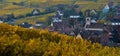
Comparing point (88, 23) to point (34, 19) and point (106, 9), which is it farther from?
point (34, 19)

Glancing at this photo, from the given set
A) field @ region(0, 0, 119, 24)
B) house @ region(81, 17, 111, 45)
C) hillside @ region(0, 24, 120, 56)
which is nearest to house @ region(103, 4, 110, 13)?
field @ region(0, 0, 119, 24)

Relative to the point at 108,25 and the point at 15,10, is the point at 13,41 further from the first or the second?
the point at 15,10

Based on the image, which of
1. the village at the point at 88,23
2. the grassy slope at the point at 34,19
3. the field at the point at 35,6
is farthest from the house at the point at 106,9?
the grassy slope at the point at 34,19

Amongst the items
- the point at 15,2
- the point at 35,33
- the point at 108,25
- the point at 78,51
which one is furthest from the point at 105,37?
the point at 15,2

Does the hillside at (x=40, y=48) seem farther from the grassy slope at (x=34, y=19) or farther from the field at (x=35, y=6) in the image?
the field at (x=35, y=6)

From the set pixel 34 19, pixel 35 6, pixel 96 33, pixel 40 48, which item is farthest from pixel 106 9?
pixel 40 48

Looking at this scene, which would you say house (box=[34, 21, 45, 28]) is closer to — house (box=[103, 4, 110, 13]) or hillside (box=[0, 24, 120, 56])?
house (box=[103, 4, 110, 13])

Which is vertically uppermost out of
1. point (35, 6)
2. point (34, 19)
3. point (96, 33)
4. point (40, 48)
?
point (40, 48)

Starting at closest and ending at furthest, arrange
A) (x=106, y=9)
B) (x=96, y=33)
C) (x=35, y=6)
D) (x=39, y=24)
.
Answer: (x=96, y=33)
(x=39, y=24)
(x=106, y=9)
(x=35, y=6)
